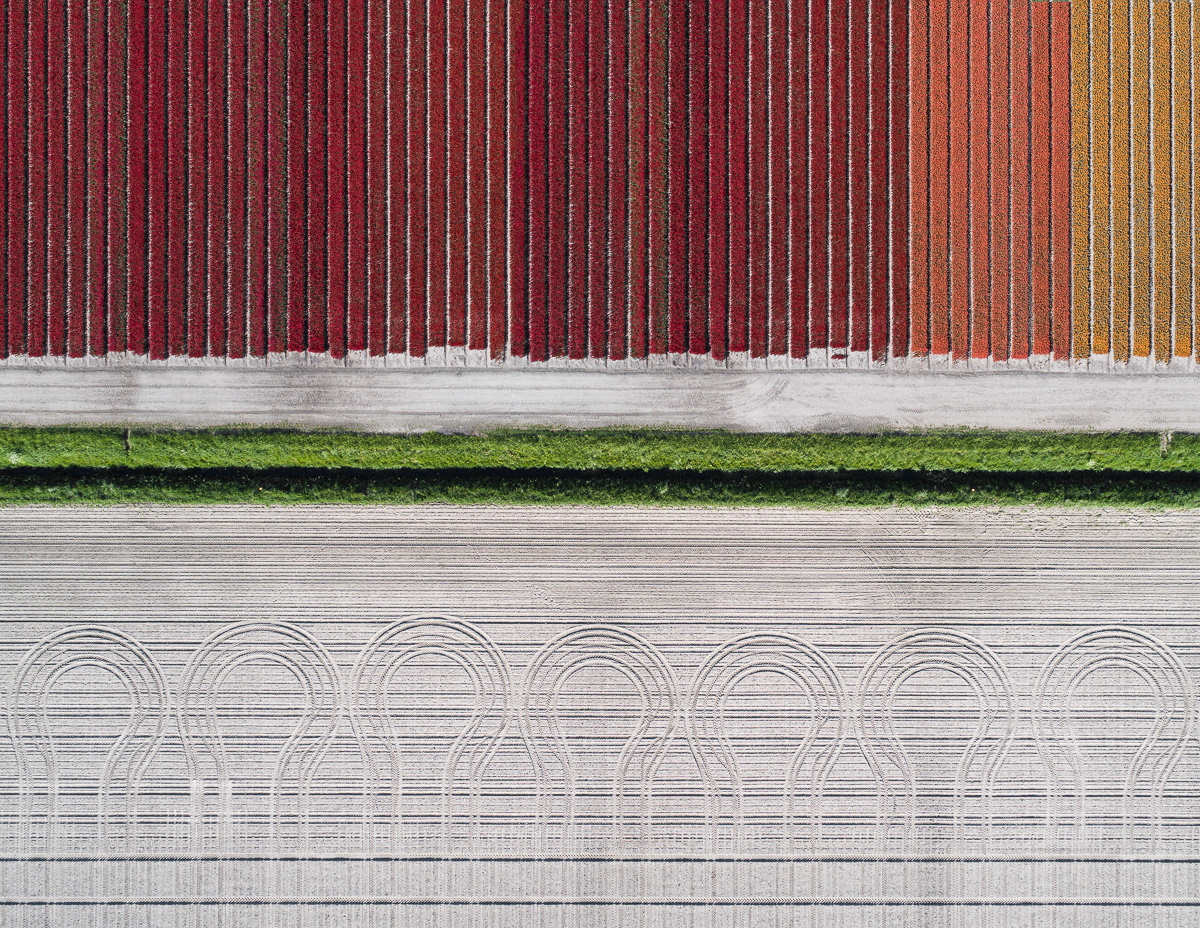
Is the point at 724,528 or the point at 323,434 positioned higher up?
the point at 323,434

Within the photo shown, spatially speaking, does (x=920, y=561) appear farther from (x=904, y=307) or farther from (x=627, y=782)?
(x=627, y=782)

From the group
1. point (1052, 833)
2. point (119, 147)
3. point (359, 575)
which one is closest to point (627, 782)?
point (359, 575)

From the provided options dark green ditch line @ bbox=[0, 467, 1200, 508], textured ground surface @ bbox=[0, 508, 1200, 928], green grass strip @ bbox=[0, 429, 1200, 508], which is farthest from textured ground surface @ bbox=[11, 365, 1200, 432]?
textured ground surface @ bbox=[0, 508, 1200, 928]

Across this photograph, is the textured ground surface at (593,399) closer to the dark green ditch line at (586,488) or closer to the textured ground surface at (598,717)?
the dark green ditch line at (586,488)

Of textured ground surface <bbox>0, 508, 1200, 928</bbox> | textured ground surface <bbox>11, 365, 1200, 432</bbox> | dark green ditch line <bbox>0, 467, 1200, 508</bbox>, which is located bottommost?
textured ground surface <bbox>0, 508, 1200, 928</bbox>

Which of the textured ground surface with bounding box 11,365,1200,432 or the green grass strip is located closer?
the green grass strip

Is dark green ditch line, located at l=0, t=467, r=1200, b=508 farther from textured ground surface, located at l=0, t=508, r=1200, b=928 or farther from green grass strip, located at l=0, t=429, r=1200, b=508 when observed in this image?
textured ground surface, located at l=0, t=508, r=1200, b=928

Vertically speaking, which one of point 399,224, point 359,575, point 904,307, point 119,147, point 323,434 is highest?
point 119,147
